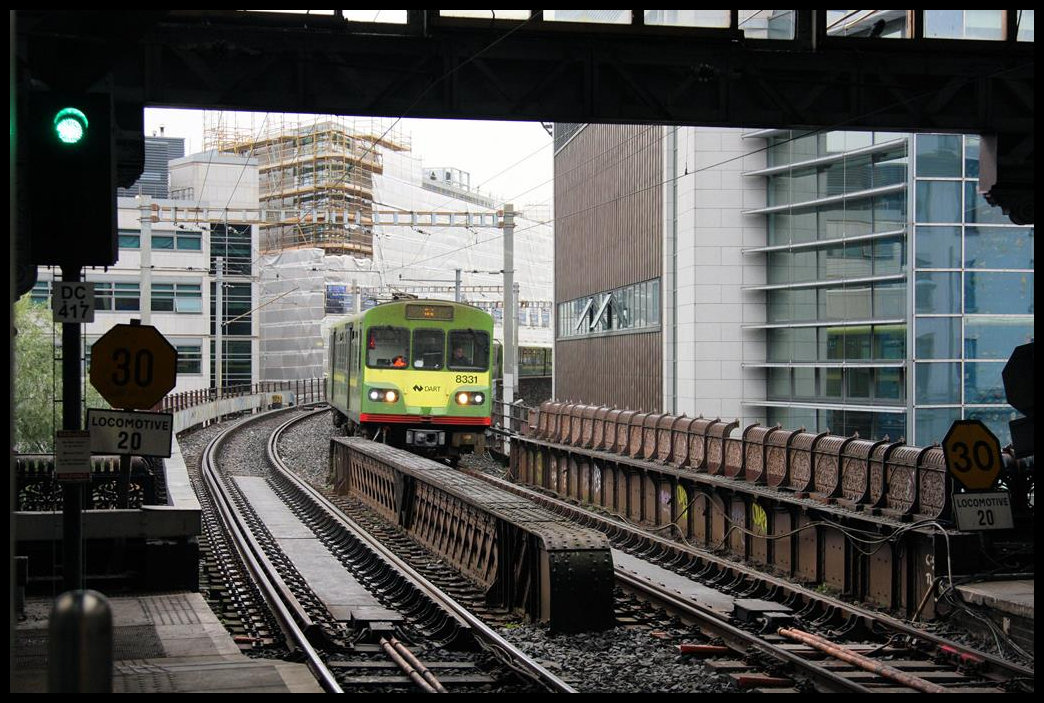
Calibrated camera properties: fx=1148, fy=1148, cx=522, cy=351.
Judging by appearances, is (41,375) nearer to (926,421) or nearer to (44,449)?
(44,449)


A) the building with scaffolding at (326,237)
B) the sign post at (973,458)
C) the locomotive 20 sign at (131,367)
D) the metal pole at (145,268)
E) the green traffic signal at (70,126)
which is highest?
the building with scaffolding at (326,237)

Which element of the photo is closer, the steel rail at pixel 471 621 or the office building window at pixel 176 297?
the steel rail at pixel 471 621

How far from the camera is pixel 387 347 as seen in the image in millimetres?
23609

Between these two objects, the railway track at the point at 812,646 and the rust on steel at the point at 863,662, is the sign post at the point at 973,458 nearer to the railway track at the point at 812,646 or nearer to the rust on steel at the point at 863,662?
the rust on steel at the point at 863,662

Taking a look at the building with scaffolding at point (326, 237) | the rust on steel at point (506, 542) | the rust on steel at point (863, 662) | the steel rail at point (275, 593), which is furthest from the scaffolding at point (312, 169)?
the rust on steel at point (863, 662)

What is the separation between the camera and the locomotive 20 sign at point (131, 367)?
9297mm

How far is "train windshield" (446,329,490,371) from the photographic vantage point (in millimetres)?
23844

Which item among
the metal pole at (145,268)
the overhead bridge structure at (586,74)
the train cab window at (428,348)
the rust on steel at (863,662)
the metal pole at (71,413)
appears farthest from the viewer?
the metal pole at (145,268)

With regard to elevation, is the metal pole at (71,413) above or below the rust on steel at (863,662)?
above

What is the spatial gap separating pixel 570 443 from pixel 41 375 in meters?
20.0

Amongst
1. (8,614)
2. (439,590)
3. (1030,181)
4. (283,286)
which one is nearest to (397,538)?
(439,590)

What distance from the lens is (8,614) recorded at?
4.62 m

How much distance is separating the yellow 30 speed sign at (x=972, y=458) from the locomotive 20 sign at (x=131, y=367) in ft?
19.9

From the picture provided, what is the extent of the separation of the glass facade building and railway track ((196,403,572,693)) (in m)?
13.3
